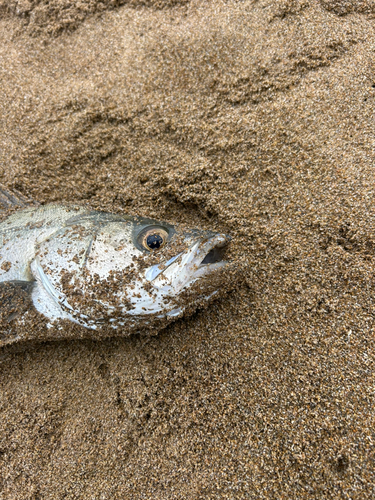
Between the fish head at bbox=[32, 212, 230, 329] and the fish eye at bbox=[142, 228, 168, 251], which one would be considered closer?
the fish head at bbox=[32, 212, 230, 329]

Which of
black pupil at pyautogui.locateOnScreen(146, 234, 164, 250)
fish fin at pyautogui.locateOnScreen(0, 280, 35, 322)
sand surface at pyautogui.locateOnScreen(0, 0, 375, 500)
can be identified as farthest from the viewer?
fish fin at pyautogui.locateOnScreen(0, 280, 35, 322)

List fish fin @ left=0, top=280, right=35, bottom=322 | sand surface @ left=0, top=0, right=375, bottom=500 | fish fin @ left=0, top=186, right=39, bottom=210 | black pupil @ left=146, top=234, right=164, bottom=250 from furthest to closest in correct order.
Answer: fish fin @ left=0, top=186, right=39, bottom=210 < fish fin @ left=0, top=280, right=35, bottom=322 < black pupil @ left=146, top=234, right=164, bottom=250 < sand surface @ left=0, top=0, right=375, bottom=500

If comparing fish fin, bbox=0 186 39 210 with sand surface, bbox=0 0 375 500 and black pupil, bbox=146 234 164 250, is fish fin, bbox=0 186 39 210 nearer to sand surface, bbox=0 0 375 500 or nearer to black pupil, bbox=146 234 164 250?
sand surface, bbox=0 0 375 500

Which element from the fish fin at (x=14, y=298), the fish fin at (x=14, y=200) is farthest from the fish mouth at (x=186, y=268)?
the fish fin at (x=14, y=200)

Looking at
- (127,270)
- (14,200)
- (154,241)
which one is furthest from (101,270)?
(14,200)

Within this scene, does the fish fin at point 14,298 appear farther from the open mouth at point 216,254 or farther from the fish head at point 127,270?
the open mouth at point 216,254

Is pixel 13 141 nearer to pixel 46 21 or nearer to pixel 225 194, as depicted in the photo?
pixel 46 21

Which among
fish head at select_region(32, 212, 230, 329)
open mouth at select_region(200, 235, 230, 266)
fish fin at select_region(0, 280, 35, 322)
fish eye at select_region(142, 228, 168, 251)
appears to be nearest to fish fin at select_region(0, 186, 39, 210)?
fish head at select_region(32, 212, 230, 329)

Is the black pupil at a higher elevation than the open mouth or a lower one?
higher
